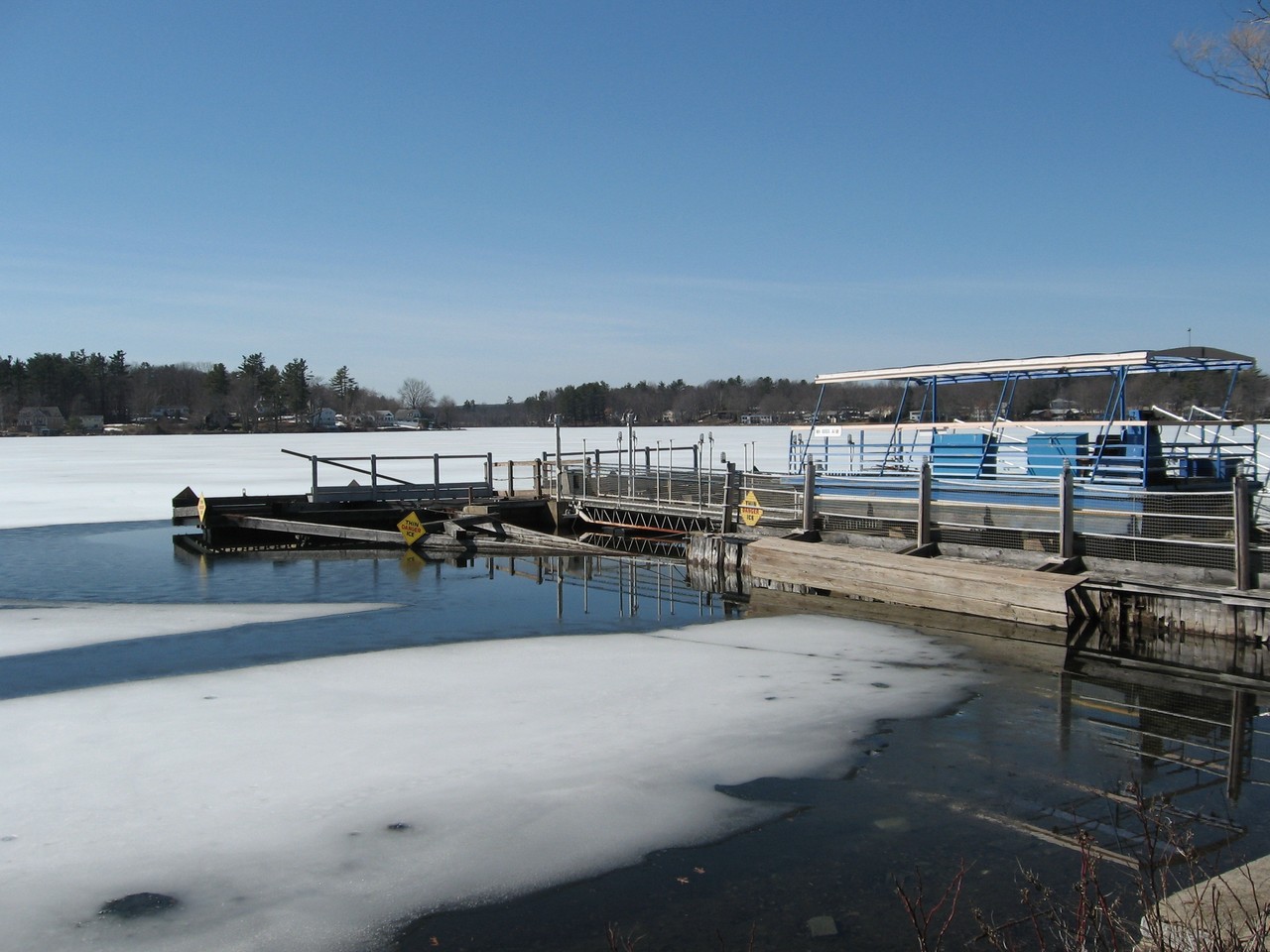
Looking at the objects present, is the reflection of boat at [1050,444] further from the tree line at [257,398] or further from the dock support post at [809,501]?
the tree line at [257,398]

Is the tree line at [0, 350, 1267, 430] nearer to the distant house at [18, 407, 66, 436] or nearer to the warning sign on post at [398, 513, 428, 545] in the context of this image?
the distant house at [18, 407, 66, 436]

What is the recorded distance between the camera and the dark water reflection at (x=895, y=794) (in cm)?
507

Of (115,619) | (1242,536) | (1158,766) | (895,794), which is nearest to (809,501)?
(1242,536)

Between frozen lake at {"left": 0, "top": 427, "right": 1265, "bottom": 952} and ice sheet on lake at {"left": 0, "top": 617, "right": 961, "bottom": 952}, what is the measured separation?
0.08 feet

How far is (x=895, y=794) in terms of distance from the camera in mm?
6723

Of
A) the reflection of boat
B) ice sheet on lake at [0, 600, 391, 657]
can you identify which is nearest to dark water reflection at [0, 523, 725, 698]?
ice sheet on lake at [0, 600, 391, 657]

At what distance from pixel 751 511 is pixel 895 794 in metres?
12.2

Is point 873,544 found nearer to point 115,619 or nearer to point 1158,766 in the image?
point 1158,766

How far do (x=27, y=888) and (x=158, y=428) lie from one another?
337ft

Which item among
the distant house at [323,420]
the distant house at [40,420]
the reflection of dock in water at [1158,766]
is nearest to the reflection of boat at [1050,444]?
the reflection of dock in water at [1158,766]

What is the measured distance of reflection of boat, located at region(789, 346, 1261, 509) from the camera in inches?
573

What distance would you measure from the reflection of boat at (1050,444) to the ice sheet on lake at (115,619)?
8184 millimetres

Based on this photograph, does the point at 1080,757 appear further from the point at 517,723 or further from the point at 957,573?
the point at 957,573

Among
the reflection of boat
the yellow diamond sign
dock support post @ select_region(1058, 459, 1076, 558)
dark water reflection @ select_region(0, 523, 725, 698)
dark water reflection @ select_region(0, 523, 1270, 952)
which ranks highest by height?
→ the reflection of boat
